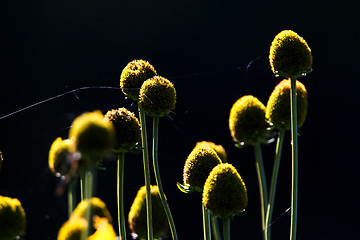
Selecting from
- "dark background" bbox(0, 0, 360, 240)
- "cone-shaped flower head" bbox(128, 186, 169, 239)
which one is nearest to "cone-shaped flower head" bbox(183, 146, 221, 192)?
"cone-shaped flower head" bbox(128, 186, 169, 239)

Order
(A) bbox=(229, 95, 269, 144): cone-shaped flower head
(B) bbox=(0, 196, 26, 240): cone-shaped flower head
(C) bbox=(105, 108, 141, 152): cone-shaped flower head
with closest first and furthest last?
(B) bbox=(0, 196, 26, 240): cone-shaped flower head < (C) bbox=(105, 108, 141, 152): cone-shaped flower head < (A) bbox=(229, 95, 269, 144): cone-shaped flower head

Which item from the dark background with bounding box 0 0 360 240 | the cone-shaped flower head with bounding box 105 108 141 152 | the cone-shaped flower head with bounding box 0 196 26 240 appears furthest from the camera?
the dark background with bounding box 0 0 360 240

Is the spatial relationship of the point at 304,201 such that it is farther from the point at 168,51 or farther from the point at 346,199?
the point at 168,51

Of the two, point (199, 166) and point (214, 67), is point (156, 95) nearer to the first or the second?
point (199, 166)

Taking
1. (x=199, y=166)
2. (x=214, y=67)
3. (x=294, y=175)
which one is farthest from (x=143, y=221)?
(x=214, y=67)

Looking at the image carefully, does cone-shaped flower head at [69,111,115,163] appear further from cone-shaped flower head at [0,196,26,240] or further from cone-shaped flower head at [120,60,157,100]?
cone-shaped flower head at [120,60,157,100]

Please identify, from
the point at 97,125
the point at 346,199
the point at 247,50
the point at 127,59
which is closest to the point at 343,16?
the point at 247,50

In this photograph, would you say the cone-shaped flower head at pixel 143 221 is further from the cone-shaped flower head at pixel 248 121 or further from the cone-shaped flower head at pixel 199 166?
Result: the cone-shaped flower head at pixel 248 121
